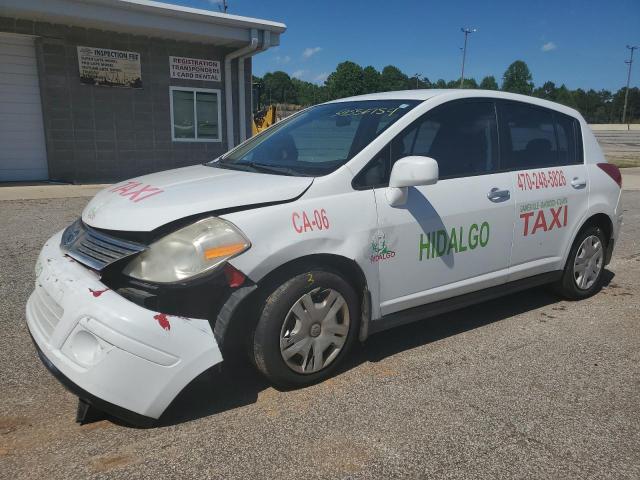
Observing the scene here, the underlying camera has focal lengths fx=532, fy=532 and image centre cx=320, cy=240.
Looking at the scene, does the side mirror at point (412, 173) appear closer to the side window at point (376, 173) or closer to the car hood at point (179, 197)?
the side window at point (376, 173)

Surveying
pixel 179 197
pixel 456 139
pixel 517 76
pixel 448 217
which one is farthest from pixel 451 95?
pixel 517 76

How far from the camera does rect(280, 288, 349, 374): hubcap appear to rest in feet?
9.53

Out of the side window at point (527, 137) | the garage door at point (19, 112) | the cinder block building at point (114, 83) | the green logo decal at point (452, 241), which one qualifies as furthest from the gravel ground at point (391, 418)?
the garage door at point (19, 112)

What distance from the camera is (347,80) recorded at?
95.5 m

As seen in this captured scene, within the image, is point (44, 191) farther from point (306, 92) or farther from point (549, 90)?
point (549, 90)

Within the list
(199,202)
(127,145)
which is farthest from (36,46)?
(199,202)

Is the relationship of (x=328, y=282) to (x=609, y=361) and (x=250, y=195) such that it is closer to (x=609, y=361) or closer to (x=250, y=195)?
(x=250, y=195)

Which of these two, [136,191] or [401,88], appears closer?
[136,191]

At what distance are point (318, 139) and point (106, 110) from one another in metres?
10.5

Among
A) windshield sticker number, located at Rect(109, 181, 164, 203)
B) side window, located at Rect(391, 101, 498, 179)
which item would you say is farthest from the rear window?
windshield sticker number, located at Rect(109, 181, 164, 203)

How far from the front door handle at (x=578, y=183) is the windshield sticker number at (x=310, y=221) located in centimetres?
250

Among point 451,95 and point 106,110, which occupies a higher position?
point 106,110

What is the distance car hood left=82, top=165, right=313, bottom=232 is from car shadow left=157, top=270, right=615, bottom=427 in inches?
32.7

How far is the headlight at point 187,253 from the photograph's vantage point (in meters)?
2.59
